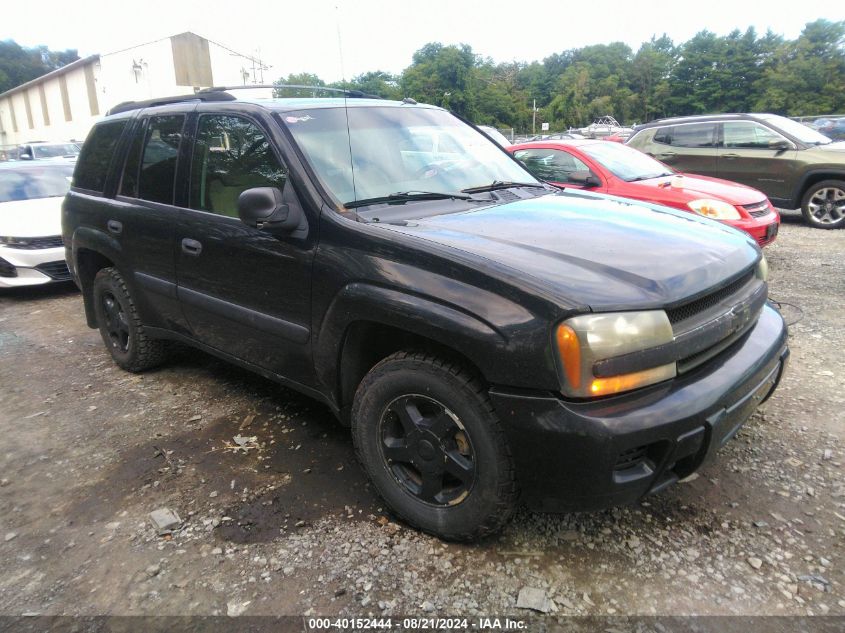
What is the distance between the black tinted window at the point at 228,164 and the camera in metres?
2.96

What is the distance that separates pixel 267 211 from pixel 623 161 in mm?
5348

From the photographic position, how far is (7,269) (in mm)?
6695

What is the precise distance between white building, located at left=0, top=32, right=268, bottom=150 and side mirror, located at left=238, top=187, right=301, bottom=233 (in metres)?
40.7

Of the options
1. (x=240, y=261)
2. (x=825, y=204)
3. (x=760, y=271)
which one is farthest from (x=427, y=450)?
(x=825, y=204)

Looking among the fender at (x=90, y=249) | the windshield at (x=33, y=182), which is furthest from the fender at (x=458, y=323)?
the windshield at (x=33, y=182)

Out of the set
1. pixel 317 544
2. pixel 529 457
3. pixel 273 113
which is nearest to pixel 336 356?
pixel 317 544

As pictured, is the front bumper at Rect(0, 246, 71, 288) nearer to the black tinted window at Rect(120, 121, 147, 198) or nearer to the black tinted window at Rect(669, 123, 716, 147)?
the black tinted window at Rect(120, 121, 147, 198)

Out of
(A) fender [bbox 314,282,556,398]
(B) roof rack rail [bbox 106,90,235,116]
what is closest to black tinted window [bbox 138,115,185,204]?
(B) roof rack rail [bbox 106,90,235,116]

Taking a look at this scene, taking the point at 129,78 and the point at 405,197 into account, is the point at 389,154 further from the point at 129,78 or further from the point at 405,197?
the point at 129,78

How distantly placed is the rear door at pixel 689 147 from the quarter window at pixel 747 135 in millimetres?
210

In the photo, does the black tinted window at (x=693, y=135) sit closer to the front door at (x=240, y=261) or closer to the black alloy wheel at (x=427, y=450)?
the front door at (x=240, y=261)

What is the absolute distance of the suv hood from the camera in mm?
2061

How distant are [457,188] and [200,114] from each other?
5.03 feet

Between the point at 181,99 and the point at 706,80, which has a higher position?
the point at 706,80
